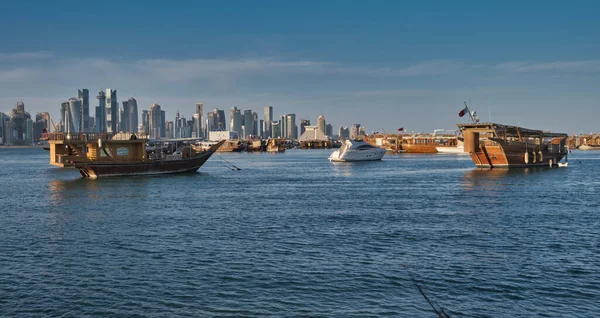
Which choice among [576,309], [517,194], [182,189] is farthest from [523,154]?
[576,309]

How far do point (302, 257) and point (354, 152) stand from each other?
99979mm

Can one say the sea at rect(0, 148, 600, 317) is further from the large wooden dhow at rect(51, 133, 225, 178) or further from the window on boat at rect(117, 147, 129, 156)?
the window on boat at rect(117, 147, 129, 156)

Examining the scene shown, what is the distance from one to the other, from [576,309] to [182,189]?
153 ft

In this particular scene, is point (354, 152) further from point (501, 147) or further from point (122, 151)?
point (122, 151)

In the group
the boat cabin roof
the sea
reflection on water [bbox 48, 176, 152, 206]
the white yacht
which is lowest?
the sea

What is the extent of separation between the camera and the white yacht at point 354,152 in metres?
124

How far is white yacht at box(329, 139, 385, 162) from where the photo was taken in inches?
4887

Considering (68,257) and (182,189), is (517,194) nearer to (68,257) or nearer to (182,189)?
(182,189)

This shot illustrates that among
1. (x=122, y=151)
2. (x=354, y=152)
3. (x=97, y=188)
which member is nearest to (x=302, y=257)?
(x=97, y=188)

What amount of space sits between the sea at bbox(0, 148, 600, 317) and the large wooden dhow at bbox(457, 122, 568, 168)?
37744 mm

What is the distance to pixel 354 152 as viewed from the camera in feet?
410

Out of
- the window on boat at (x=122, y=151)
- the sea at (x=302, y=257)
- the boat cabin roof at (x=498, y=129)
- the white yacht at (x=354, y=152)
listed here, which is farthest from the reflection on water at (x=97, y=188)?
the white yacht at (x=354, y=152)

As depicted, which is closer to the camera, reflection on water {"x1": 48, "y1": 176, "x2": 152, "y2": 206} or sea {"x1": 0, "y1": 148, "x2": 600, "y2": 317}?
sea {"x1": 0, "y1": 148, "x2": 600, "y2": 317}

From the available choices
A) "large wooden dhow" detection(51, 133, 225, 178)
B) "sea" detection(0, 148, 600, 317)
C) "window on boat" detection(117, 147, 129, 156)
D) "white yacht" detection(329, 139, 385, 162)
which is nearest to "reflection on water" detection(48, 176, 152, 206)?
"large wooden dhow" detection(51, 133, 225, 178)
